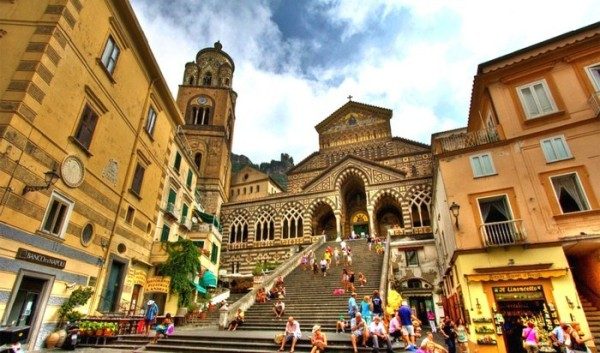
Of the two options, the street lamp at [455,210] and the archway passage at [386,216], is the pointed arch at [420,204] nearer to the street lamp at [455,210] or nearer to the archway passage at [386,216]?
the archway passage at [386,216]

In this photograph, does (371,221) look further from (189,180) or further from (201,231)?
(189,180)

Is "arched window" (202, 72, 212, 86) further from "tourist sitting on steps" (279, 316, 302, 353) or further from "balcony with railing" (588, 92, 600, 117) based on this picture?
"balcony with railing" (588, 92, 600, 117)

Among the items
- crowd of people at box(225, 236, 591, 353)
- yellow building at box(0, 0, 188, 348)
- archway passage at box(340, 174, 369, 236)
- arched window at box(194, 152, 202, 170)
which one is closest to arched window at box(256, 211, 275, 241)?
archway passage at box(340, 174, 369, 236)

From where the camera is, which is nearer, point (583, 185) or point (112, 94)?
point (583, 185)

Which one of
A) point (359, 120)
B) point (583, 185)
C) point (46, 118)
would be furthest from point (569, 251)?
point (359, 120)

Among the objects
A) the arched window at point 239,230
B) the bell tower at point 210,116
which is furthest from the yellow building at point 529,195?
the bell tower at point 210,116

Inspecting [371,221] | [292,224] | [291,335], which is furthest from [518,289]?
[292,224]

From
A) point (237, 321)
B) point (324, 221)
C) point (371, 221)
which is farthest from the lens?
point (324, 221)

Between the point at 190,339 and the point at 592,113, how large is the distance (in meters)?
16.6

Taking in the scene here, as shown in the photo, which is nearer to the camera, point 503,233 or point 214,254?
point 503,233

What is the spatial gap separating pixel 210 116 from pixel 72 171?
27389 millimetres

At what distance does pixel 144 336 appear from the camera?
10.3 metres

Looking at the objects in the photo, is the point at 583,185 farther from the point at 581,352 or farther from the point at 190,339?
the point at 190,339

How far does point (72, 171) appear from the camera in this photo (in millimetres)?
10008
